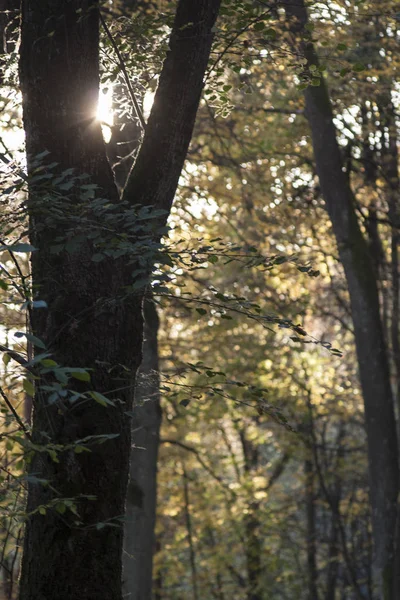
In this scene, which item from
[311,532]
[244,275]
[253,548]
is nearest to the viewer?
[244,275]

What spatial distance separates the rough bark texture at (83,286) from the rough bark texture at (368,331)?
3.35 metres

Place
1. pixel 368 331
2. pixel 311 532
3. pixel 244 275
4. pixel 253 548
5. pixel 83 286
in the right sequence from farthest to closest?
pixel 311 532 < pixel 253 548 < pixel 244 275 < pixel 368 331 < pixel 83 286

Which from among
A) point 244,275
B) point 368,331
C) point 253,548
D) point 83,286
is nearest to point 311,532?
point 253,548

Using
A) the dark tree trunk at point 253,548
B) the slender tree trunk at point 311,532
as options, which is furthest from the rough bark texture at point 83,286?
the slender tree trunk at point 311,532

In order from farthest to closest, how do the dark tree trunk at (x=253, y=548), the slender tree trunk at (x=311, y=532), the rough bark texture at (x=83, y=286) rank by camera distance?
1. the slender tree trunk at (x=311, y=532)
2. the dark tree trunk at (x=253, y=548)
3. the rough bark texture at (x=83, y=286)

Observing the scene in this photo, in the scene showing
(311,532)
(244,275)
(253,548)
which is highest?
(244,275)

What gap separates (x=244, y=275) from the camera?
15750mm

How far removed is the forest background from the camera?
12.3ft

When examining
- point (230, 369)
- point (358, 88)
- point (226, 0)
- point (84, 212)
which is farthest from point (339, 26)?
point (230, 369)

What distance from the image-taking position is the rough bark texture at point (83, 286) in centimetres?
362

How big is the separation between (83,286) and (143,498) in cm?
525

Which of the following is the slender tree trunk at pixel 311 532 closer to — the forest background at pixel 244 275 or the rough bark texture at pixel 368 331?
the forest background at pixel 244 275

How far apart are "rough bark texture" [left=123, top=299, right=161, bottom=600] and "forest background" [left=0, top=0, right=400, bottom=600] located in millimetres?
23

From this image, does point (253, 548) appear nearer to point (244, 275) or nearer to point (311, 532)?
point (311, 532)
